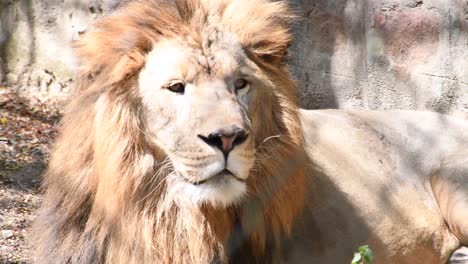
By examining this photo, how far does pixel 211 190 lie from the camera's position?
293 cm

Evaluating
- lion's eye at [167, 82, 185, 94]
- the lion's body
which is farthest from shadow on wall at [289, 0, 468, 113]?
lion's eye at [167, 82, 185, 94]

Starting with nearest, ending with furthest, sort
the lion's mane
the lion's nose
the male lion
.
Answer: the lion's nose < the male lion < the lion's mane

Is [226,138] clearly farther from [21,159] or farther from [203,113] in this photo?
[21,159]

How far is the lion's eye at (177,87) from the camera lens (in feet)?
9.95

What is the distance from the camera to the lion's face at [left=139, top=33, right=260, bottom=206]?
2.88m

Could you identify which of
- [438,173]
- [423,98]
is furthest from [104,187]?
[423,98]

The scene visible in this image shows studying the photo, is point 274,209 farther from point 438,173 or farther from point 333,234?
point 438,173

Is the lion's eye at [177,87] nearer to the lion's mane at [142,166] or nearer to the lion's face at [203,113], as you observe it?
the lion's face at [203,113]

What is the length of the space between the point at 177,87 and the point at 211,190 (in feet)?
1.21

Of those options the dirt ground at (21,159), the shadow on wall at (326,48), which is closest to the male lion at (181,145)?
the dirt ground at (21,159)

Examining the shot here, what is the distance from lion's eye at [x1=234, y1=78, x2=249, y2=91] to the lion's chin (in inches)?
13.9

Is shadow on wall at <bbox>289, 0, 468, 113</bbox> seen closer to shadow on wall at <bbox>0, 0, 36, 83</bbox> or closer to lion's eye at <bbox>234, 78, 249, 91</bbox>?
shadow on wall at <bbox>0, 0, 36, 83</bbox>

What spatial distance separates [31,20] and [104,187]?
2631mm

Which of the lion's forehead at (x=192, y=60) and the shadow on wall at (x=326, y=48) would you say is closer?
the lion's forehead at (x=192, y=60)
